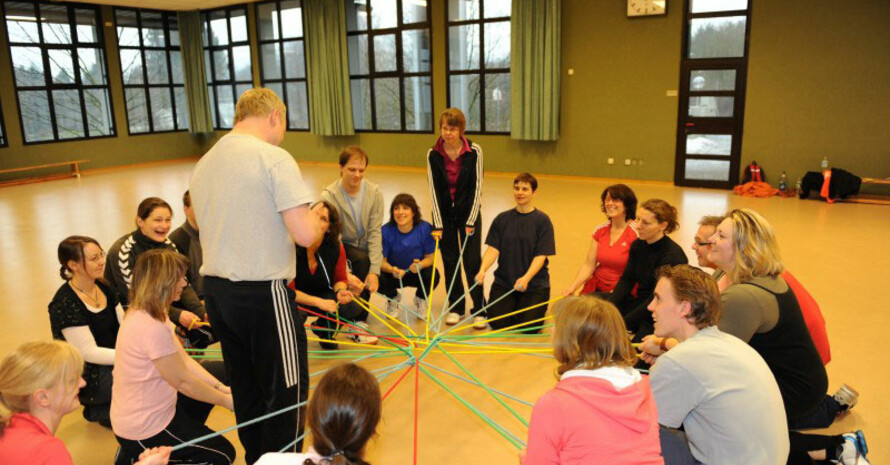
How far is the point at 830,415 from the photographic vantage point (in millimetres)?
3205

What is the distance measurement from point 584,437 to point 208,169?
5.50 feet

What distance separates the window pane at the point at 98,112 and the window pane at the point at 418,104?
7.60m

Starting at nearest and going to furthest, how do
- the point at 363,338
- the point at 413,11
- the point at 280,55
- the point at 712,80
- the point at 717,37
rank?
1. the point at 363,338
2. the point at 717,37
3. the point at 712,80
4. the point at 413,11
5. the point at 280,55

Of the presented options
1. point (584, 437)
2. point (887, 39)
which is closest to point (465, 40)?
point (887, 39)

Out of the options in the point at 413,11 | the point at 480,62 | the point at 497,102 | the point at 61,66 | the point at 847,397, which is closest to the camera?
the point at 847,397

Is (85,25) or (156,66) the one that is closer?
(85,25)

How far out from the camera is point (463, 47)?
1248cm

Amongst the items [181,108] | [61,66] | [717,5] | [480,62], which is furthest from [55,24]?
[717,5]

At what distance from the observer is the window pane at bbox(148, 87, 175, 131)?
16.5m

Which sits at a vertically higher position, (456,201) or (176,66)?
(176,66)

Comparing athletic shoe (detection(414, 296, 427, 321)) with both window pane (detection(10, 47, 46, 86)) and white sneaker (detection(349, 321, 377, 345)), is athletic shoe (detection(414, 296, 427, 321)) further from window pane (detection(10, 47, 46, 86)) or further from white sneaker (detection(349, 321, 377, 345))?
window pane (detection(10, 47, 46, 86))

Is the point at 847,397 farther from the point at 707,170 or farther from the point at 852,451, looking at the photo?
the point at 707,170

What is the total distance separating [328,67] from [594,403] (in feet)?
Answer: 43.6

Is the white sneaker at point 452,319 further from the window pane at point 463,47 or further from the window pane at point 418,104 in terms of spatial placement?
the window pane at point 418,104
